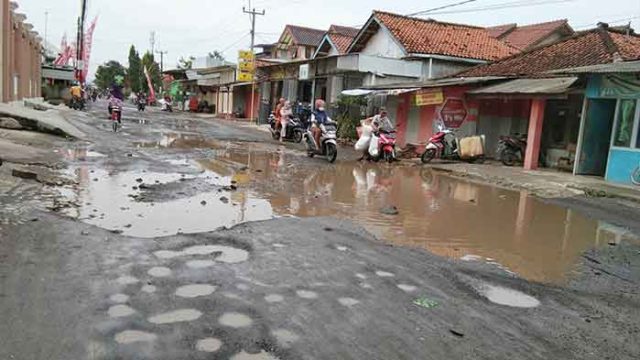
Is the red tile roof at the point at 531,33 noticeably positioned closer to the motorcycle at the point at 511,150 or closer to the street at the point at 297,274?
the motorcycle at the point at 511,150

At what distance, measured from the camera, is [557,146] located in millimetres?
17062

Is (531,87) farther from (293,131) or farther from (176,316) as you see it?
(176,316)

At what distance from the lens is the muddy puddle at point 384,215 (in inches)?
245

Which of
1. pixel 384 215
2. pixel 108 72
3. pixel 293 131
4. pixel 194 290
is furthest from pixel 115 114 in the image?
pixel 108 72

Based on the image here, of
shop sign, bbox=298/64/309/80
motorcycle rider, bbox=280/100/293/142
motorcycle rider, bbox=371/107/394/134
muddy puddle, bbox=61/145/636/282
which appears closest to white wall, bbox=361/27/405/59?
shop sign, bbox=298/64/309/80

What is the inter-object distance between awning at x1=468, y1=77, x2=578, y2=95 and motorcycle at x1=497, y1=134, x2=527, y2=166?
1.64 metres

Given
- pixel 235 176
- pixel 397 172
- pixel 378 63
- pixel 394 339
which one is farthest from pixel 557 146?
pixel 394 339

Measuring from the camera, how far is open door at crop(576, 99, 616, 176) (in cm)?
1411

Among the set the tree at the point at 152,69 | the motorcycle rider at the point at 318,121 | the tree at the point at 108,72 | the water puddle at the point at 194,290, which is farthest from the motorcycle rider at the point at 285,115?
the tree at the point at 108,72

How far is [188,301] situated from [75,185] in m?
5.38

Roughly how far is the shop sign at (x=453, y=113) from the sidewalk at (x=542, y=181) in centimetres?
297

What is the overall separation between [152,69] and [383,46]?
221ft

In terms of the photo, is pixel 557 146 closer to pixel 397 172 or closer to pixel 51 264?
pixel 397 172

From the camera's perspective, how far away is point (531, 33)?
37.4 meters
